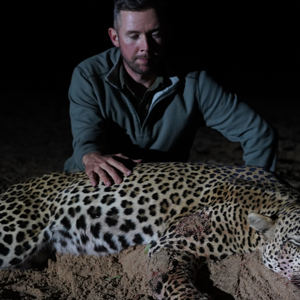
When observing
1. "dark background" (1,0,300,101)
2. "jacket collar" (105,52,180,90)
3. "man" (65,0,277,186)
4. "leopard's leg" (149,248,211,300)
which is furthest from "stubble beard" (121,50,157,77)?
"dark background" (1,0,300,101)

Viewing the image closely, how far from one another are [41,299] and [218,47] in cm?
1491

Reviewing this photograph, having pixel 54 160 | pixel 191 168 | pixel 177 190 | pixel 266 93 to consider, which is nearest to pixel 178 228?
pixel 177 190

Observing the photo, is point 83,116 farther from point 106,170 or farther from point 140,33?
point 140,33

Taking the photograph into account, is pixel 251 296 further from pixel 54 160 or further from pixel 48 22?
pixel 48 22

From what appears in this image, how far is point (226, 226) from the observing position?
306 cm

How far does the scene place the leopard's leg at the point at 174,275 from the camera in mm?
2709

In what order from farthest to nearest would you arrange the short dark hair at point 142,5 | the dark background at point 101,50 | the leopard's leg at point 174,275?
the dark background at point 101,50 → the short dark hair at point 142,5 → the leopard's leg at point 174,275

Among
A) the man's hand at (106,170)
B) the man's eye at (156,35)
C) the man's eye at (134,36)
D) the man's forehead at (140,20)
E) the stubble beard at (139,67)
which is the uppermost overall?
→ the man's forehead at (140,20)

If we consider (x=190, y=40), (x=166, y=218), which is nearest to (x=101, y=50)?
(x=190, y=40)

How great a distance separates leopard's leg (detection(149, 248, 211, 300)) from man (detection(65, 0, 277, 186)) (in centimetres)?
128

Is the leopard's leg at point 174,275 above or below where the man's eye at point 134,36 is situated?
below

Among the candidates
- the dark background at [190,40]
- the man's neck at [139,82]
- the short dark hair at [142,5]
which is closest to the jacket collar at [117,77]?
the man's neck at [139,82]

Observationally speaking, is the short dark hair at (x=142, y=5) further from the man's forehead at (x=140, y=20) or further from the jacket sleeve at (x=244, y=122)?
the jacket sleeve at (x=244, y=122)

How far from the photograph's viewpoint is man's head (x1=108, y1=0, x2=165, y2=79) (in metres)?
3.75
